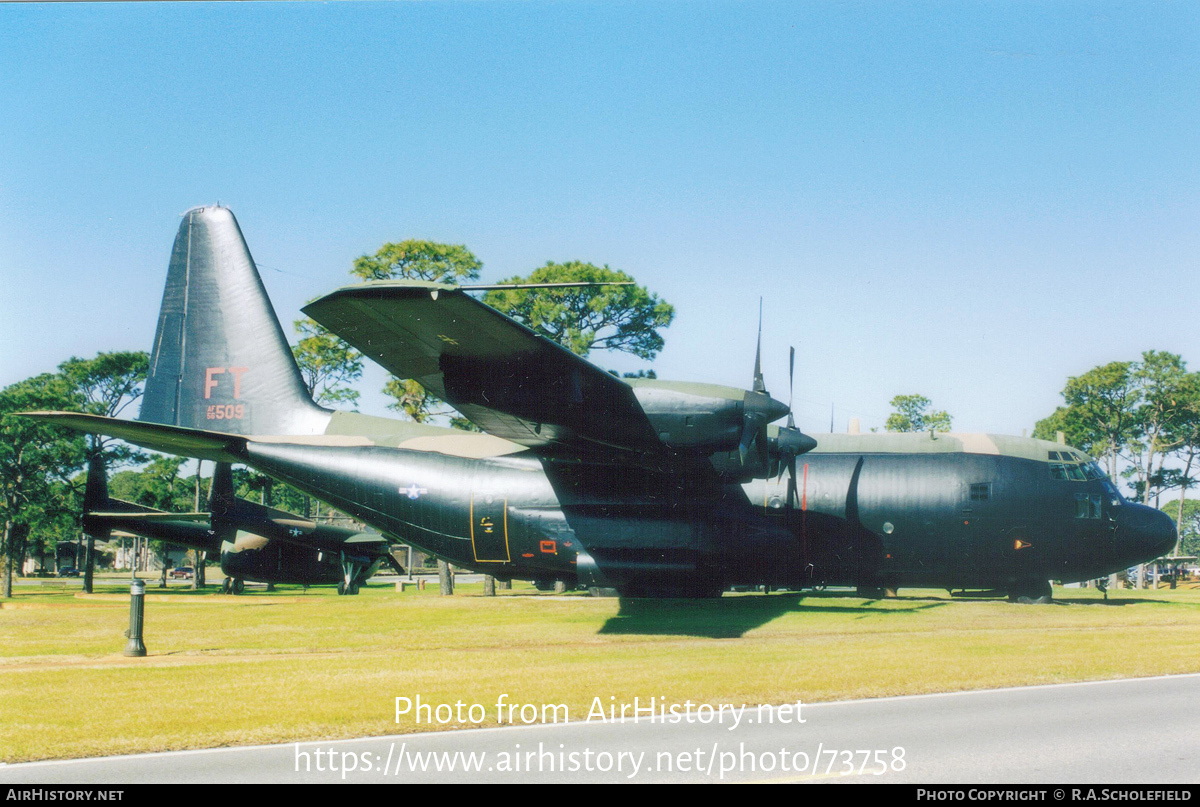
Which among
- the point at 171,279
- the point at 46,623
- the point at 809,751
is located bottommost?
the point at 46,623

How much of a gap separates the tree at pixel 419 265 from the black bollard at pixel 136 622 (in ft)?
67.4

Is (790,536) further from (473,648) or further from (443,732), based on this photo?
(443,732)

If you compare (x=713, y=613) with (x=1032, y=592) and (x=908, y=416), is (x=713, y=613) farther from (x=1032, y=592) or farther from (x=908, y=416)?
(x=908, y=416)

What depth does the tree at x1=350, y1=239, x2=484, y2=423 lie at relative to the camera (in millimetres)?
35500

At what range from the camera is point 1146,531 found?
19.5 meters

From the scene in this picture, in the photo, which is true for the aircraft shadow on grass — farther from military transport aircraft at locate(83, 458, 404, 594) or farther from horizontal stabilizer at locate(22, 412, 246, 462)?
military transport aircraft at locate(83, 458, 404, 594)

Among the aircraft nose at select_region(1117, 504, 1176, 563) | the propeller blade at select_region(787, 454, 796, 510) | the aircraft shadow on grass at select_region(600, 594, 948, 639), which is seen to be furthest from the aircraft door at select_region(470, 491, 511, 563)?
the aircraft nose at select_region(1117, 504, 1176, 563)

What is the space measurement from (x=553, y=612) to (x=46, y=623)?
39.4ft

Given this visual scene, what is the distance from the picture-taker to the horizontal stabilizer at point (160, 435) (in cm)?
1432

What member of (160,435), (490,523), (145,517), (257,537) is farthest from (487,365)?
(145,517)

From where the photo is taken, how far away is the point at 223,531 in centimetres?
3200

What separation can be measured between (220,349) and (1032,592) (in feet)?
65.5
